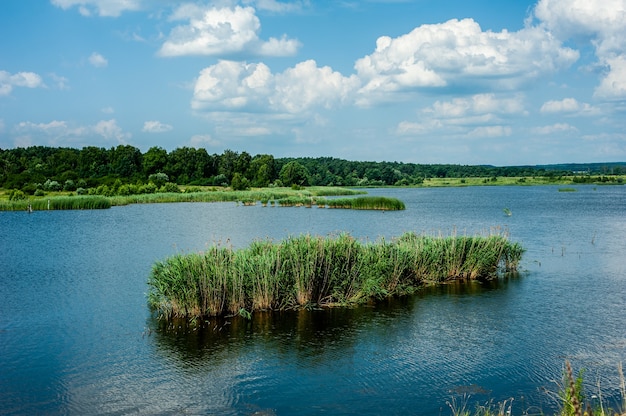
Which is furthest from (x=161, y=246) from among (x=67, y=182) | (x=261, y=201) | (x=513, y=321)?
(x=67, y=182)

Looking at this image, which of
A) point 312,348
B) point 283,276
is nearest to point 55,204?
point 283,276

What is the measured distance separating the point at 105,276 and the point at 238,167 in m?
99.0

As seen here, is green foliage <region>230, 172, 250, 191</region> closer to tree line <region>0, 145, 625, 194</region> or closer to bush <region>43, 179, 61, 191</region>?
tree line <region>0, 145, 625, 194</region>

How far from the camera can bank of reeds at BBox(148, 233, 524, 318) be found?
606 inches

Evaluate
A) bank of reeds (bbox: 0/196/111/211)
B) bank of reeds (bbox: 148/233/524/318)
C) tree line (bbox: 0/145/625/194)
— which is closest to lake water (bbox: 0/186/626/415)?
bank of reeds (bbox: 148/233/524/318)

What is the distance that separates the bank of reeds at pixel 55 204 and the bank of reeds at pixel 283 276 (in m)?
48.7

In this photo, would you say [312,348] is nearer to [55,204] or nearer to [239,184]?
[55,204]

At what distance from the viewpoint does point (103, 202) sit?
63094mm

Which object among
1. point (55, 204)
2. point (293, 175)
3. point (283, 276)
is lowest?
point (283, 276)

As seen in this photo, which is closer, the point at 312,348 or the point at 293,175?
the point at 312,348

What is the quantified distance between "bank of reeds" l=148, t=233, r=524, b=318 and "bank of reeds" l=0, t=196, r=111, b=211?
160 ft

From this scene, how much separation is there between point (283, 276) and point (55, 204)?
51994mm

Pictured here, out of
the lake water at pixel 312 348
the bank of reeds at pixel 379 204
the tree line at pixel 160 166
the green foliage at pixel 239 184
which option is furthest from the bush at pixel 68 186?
the lake water at pixel 312 348

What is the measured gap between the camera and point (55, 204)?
60375mm
